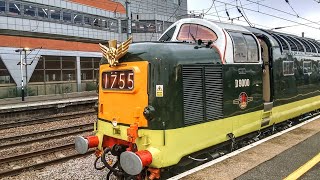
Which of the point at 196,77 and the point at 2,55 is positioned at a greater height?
the point at 2,55

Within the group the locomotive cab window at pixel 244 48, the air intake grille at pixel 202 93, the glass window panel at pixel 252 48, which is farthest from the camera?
the glass window panel at pixel 252 48

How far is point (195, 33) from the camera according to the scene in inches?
293

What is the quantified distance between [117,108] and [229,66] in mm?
2635

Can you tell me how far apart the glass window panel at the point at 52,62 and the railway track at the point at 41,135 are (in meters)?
21.8

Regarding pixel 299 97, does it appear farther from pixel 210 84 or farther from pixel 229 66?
pixel 210 84

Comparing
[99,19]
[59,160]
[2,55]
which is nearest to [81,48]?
[99,19]

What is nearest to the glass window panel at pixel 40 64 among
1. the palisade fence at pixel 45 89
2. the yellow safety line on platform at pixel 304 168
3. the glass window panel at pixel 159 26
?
the palisade fence at pixel 45 89

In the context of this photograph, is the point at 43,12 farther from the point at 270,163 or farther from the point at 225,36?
the point at 270,163

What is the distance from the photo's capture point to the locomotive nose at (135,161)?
5285 millimetres

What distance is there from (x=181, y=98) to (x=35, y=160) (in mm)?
6379

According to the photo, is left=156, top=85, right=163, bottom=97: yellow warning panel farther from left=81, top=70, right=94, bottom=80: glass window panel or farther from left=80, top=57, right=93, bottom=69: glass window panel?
left=81, top=70, right=94, bottom=80: glass window panel

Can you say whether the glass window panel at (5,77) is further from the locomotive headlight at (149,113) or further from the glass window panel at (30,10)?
the locomotive headlight at (149,113)

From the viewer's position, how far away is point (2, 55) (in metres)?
30.1

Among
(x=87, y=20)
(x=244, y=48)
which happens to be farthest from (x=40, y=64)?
(x=244, y=48)
